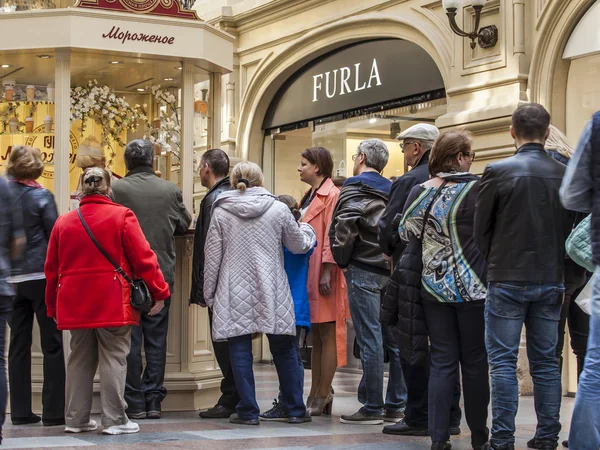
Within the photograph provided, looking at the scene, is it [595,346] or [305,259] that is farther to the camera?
[305,259]

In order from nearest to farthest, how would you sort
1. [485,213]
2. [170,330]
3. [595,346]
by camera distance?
[595,346] < [485,213] < [170,330]

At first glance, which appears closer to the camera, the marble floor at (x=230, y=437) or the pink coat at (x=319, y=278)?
the marble floor at (x=230, y=437)

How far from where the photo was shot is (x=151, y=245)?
22.8 feet

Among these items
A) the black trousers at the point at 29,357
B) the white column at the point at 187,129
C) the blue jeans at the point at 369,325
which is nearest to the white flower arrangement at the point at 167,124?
the white column at the point at 187,129

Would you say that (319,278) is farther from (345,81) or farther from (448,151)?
(345,81)

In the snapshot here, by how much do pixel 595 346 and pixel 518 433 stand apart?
223cm

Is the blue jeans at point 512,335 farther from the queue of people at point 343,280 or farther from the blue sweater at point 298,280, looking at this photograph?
the blue sweater at point 298,280

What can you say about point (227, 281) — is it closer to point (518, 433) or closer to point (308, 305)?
point (308, 305)

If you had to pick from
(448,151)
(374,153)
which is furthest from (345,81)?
(448,151)

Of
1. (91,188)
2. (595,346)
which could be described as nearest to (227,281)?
(91,188)

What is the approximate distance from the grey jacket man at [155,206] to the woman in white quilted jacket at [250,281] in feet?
1.73

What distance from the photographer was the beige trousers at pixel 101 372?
6020 mm

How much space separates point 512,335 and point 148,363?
2.82 metres

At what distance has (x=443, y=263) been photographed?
17.1ft
